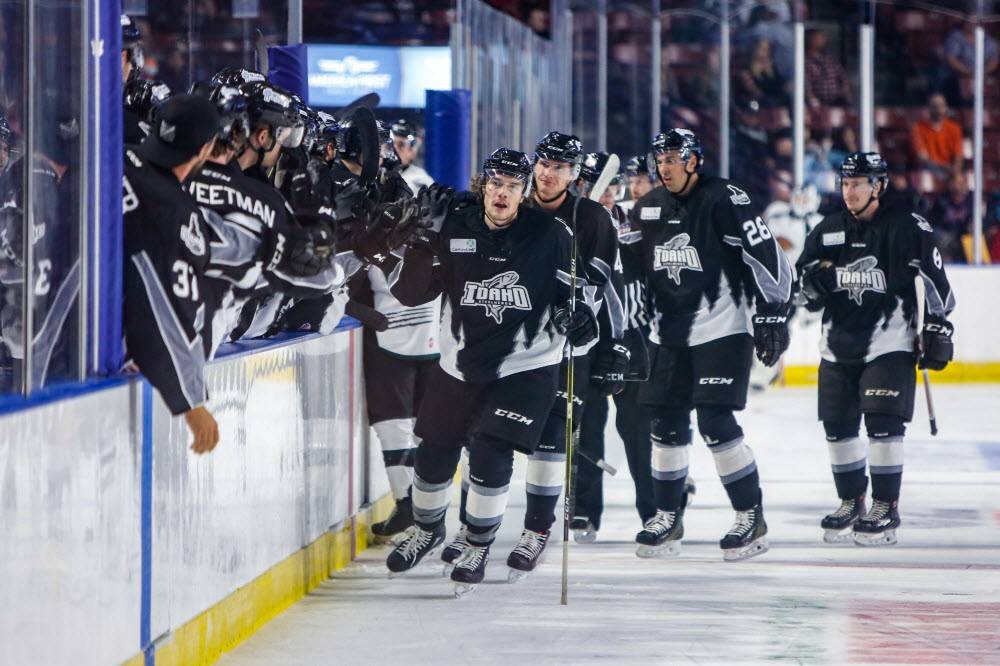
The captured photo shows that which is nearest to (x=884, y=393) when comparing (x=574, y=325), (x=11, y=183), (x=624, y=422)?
(x=624, y=422)

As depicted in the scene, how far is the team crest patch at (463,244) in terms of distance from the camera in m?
4.86

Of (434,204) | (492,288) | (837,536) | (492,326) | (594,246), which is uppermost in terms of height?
(434,204)

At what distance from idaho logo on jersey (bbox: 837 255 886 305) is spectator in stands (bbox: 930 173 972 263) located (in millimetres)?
5807

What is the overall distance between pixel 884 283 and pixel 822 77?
6793 mm

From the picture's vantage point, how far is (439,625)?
4.46m

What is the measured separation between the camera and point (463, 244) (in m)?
4.87

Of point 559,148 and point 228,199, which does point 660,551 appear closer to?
point 559,148

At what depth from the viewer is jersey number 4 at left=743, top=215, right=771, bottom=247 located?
17.8 ft

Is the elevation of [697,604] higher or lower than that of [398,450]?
lower

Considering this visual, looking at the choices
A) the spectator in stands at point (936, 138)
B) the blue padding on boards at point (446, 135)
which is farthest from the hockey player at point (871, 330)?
the spectator in stands at point (936, 138)

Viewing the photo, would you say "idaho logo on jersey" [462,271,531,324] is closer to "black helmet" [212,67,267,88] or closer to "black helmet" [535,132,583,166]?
"black helmet" [535,132,583,166]

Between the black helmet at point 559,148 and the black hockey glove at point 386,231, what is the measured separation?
0.66 metres

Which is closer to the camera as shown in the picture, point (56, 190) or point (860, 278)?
point (56, 190)

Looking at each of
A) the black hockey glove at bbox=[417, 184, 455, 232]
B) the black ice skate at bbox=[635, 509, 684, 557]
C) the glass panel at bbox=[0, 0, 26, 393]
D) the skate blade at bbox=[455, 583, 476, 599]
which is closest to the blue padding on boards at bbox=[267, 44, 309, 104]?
the black hockey glove at bbox=[417, 184, 455, 232]
